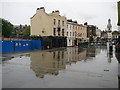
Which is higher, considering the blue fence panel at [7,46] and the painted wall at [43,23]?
the painted wall at [43,23]

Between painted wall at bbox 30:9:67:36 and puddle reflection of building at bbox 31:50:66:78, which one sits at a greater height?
painted wall at bbox 30:9:67:36

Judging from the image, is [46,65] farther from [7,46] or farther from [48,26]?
[48,26]

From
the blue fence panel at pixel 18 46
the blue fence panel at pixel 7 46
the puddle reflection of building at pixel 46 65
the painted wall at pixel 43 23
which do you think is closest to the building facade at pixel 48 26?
the painted wall at pixel 43 23

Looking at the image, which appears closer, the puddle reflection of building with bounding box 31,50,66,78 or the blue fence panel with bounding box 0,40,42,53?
the puddle reflection of building with bounding box 31,50,66,78

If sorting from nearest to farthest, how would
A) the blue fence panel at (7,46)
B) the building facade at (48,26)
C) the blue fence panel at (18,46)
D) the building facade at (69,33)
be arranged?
the blue fence panel at (7,46) → the blue fence panel at (18,46) → the building facade at (48,26) → the building facade at (69,33)

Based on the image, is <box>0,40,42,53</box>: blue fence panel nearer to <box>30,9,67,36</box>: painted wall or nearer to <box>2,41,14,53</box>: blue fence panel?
<box>2,41,14,53</box>: blue fence panel

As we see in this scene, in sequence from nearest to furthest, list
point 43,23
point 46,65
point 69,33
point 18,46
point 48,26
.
Answer: point 46,65
point 18,46
point 48,26
point 43,23
point 69,33

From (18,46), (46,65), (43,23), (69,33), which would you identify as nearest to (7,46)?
(18,46)

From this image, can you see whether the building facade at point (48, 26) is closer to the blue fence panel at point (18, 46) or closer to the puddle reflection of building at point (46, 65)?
the blue fence panel at point (18, 46)

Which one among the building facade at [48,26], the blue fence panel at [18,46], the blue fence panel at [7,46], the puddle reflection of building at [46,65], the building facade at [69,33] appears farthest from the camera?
the building facade at [69,33]

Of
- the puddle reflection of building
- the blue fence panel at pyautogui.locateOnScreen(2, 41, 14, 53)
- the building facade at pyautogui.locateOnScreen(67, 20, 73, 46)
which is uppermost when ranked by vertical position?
the building facade at pyautogui.locateOnScreen(67, 20, 73, 46)

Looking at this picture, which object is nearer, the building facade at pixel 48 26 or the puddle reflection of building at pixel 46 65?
the puddle reflection of building at pixel 46 65

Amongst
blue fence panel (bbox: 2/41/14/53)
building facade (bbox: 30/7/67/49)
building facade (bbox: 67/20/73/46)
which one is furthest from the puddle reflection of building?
building facade (bbox: 67/20/73/46)

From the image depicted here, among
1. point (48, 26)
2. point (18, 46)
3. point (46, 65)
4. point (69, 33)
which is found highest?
point (48, 26)
